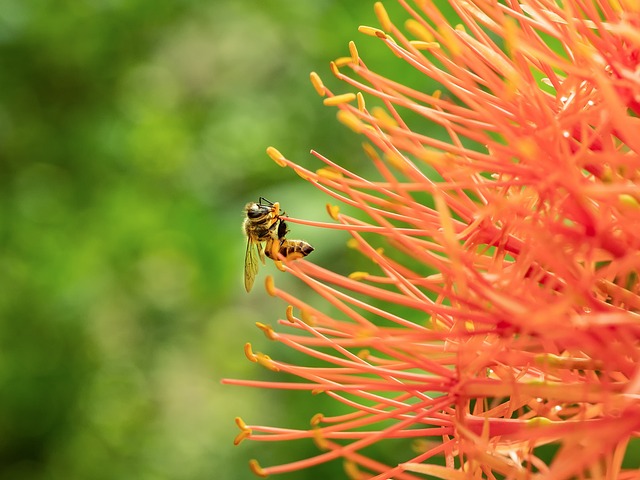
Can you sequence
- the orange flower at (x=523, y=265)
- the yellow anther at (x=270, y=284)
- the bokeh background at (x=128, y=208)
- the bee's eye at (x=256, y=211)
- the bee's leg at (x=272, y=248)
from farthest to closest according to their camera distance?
the bokeh background at (x=128, y=208) < the bee's eye at (x=256, y=211) < the bee's leg at (x=272, y=248) < the yellow anther at (x=270, y=284) < the orange flower at (x=523, y=265)

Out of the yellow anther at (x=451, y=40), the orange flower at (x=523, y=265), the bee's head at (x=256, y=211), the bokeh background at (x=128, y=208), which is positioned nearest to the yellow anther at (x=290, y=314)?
the orange flower at (x=523, y=265)

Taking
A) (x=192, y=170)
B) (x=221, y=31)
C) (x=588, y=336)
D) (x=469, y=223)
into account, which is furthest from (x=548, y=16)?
(x=221, y=31)

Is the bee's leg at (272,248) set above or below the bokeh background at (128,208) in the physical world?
below

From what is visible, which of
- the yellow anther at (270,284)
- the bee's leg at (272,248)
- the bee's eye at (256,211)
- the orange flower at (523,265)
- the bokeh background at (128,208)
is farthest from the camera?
the bokeh background at (128,208)

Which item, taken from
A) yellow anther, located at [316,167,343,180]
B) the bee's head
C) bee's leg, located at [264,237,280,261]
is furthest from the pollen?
the bee's head

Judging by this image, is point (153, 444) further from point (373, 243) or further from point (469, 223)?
point (469, 223)

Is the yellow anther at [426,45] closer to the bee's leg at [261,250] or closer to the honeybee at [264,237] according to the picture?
the honeybee at [264,237]
